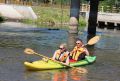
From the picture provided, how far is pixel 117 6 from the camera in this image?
7356 cm

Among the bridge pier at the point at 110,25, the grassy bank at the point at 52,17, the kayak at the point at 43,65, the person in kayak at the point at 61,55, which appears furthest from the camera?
the grassy bank at the point at 52,17

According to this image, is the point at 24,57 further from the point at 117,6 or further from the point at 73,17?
the point at 117,6

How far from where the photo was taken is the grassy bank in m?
63.6

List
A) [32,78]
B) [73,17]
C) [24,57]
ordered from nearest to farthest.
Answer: [32,78] < [24,57] < [73,17]

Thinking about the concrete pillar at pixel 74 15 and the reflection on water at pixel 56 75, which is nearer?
the reflection on water at pixel 56 75

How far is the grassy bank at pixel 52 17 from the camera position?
63.6m

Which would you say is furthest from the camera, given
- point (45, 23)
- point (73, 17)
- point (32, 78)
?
point (45, 23)

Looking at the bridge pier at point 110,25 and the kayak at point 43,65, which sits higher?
the kayak at point 43,65

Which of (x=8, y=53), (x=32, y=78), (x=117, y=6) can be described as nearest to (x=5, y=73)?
(x=32, y=78)

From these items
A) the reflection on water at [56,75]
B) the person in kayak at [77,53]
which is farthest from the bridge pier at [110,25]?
the reflection on water at [56,75]

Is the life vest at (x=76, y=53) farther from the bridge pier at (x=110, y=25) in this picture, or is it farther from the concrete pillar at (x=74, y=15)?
the bridge pier at (x=110, y=25)

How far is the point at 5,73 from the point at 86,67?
4598 millimetres

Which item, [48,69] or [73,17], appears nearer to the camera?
[48,69]

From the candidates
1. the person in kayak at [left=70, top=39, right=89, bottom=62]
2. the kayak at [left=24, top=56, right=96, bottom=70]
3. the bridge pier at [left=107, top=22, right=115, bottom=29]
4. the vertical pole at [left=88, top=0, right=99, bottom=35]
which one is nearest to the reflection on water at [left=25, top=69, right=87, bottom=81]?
the kayak at [left=24, top=56, right=96, bottom=70]
